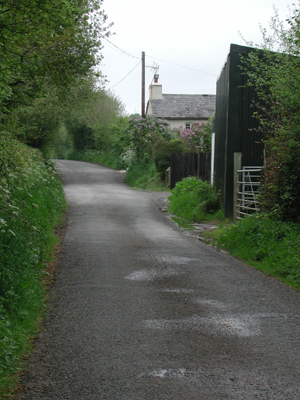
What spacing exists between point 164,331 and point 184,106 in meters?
47.6

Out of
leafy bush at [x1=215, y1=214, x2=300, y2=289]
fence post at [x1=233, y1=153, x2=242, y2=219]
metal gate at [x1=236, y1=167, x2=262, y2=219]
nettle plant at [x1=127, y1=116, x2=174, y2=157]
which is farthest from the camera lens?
nettle plant at [x1=127, y1=116, x2=174, y2=157]

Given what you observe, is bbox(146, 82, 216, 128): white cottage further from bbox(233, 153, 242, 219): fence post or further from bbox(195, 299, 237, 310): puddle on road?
bbox(195, 299, 237, 310): puddle on road

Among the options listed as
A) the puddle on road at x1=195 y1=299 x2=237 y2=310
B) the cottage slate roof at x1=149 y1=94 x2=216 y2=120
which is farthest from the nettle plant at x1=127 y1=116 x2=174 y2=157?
the puddle on road at x1=195 y1=299 x2=237 y2=310

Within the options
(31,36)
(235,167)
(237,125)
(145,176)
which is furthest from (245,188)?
(145,176)

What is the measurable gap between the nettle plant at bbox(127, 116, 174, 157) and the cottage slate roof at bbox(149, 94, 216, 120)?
53.8 feet

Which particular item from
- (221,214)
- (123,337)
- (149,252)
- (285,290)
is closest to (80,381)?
(123,337)

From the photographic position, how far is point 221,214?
14.8 metres

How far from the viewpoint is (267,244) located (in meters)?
9.34

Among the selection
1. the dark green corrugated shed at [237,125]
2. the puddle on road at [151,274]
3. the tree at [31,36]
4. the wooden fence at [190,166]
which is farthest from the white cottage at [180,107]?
the puddle on road at [151,274]

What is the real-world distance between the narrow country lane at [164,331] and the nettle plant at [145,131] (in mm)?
22174

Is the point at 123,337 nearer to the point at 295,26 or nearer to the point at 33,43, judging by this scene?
→ the point at 295,26

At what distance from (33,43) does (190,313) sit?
745 centimetres

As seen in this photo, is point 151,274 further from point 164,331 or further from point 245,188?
point 245,188

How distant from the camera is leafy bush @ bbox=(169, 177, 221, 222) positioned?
15.6 metres
